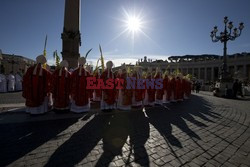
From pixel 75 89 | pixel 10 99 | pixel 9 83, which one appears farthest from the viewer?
pixel 9 83

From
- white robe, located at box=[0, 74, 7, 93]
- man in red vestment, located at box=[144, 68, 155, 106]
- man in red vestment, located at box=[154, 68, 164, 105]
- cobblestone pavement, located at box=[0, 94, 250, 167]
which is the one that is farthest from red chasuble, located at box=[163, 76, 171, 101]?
white robe, located at box=[0, 74, 7, 93]

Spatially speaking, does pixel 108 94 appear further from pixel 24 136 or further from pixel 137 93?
pixel 24 136

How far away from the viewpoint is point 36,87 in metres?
5.23

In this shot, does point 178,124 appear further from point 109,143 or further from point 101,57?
point 101,57

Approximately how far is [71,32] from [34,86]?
539 centimetres

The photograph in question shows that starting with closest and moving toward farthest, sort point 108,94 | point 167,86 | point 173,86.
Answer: point 108,94
point 167,86
point 173,86

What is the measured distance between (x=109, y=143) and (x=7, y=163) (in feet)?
6.08

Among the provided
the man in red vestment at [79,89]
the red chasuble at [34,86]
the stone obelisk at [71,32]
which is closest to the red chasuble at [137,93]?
the man in red vestment at [79,89]

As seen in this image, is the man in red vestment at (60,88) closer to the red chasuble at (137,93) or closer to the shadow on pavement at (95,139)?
the shadow on pavement at (95,139)

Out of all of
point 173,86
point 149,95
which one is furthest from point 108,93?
point 173,86

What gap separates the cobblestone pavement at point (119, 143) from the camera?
2.75 metres

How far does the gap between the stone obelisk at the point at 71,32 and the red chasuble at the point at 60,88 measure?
424cm

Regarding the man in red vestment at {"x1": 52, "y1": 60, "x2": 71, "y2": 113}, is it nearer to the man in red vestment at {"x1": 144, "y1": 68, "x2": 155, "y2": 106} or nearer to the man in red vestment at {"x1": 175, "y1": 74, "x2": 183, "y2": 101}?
the man in red vestment at {"x1": 144, "y1": 68, "x2": 155, "y2": 106}

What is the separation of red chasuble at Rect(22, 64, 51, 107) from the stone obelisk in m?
4.49
